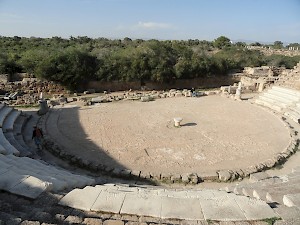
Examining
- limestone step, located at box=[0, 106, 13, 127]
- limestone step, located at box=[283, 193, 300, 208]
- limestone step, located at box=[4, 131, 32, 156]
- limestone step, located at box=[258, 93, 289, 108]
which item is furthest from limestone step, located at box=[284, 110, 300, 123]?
limestone step, located at box=[0, 106, 13, 127]

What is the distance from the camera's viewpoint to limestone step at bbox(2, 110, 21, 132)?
12879mm

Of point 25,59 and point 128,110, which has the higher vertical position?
point 25,59

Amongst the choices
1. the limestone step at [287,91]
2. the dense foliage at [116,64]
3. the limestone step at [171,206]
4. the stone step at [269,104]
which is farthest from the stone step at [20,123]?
the limestone step at [287,91]

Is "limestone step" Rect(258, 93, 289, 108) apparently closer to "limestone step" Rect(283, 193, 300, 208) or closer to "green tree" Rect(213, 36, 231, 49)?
"limestone step" Rect(283, 193, 300, 208)

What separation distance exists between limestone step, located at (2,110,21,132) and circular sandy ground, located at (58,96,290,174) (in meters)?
2.40

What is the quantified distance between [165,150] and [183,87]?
1733cm

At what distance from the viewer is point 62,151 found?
36.7 ft

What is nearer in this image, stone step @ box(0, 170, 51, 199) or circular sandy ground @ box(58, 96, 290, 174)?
stone step @ box(0, 170, 51, 199)

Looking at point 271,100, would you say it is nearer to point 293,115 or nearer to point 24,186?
point 293,115

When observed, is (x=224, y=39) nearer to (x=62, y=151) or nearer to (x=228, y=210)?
(x=62, y=151)

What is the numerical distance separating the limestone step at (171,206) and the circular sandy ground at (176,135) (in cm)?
456

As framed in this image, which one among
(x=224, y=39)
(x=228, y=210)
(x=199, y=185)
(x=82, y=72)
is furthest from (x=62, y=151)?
(x=224, y=39)

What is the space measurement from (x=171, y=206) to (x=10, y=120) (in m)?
12.1

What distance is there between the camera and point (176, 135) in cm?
1312
